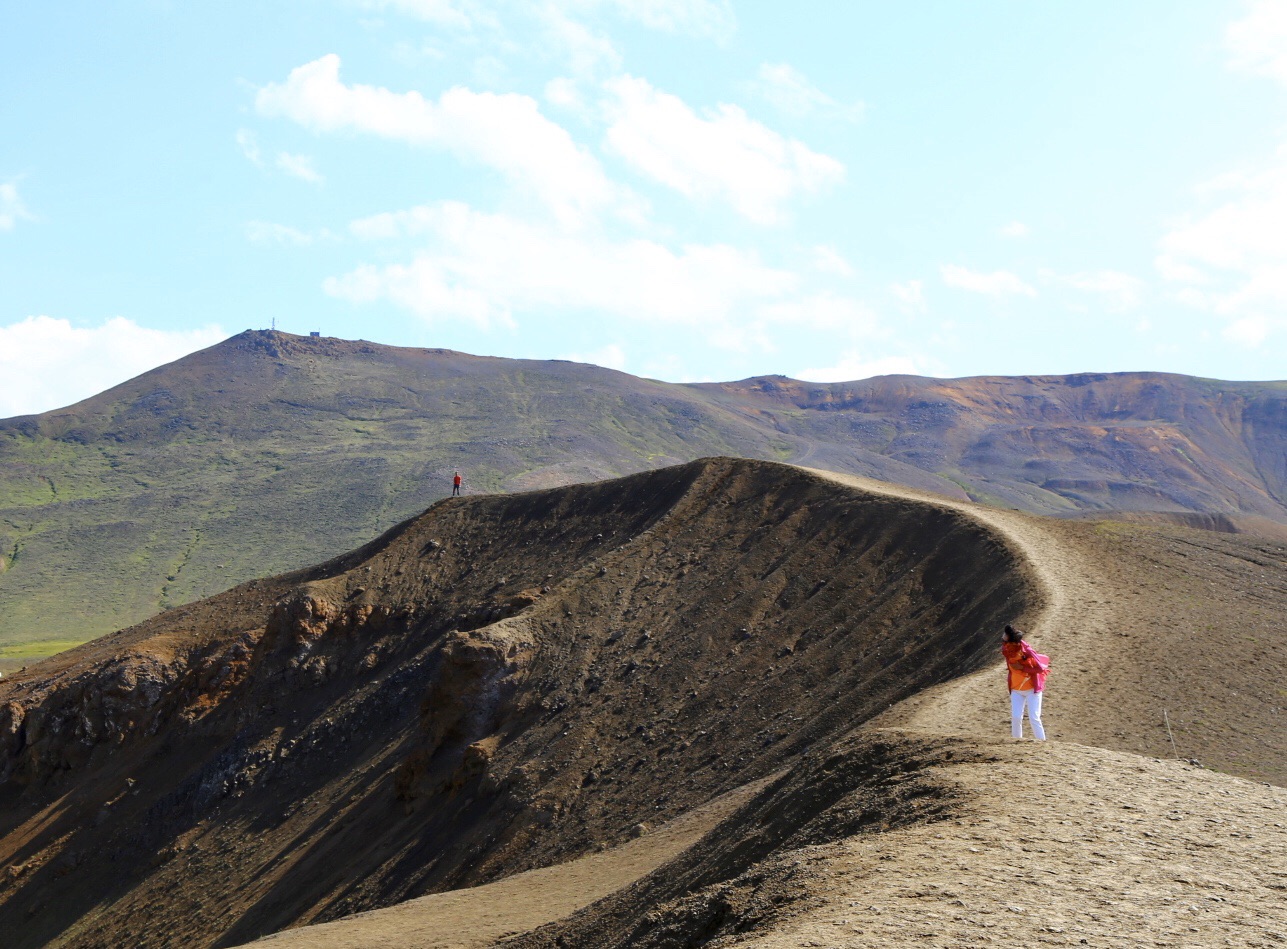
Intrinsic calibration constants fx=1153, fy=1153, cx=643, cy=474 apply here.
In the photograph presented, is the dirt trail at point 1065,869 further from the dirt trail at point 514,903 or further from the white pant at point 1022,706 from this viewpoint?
the dirt trail at point 514,903

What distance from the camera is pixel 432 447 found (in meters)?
113

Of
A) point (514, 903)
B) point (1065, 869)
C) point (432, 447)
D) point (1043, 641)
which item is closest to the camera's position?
point (1065, 869)

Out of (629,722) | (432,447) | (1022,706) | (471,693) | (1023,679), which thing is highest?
(432,447)

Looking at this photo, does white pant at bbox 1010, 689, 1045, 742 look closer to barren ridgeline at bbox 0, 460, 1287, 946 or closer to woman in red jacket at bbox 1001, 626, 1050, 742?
woman in red jacket at bbox 1001, 626, 1050, 742

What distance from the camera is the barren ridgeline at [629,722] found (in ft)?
40.2

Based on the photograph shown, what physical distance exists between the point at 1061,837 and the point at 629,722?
54.3 ft

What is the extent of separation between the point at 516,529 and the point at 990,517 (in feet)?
50.7

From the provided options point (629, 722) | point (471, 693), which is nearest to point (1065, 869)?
point (629, 722)

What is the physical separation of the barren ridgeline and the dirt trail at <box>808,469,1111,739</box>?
0.10 metres

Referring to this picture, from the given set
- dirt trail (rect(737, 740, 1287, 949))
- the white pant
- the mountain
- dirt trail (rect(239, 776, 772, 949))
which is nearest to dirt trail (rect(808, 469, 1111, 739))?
the white pant

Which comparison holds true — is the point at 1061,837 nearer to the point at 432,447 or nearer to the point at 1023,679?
the point at 1023,679

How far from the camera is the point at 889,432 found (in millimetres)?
144375

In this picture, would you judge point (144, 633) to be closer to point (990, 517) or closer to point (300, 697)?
point (300, 697)

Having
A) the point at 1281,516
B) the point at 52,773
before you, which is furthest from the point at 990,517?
the point at 1281,516
